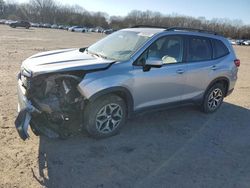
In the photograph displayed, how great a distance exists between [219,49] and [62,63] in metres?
3.88

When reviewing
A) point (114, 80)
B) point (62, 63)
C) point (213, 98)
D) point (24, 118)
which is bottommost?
point (213, 98)

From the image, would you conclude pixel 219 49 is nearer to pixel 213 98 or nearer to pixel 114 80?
pixel 213 98

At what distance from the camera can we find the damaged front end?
4.66 metres

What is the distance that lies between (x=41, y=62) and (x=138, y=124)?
2232 millimetres

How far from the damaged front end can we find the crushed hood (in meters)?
0.09

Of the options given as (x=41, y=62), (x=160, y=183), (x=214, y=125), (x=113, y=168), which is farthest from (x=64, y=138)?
(x=214, y=125)

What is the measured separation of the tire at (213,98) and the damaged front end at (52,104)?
10.8ft

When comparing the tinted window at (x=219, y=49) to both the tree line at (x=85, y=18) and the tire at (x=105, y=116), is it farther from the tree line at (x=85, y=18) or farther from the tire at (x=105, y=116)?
the tree line at (x=85, y=18)

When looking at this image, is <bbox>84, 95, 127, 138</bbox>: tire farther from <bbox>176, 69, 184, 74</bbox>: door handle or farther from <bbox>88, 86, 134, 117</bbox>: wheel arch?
<bbox>176, 69, 184, 74</bbox>: door handle

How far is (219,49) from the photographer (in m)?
7.20

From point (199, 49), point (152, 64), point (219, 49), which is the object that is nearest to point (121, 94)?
point (152, 64)

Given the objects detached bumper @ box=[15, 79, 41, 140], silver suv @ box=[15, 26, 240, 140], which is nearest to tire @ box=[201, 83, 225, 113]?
silver suv @ box=[15, 26, 240, 140]

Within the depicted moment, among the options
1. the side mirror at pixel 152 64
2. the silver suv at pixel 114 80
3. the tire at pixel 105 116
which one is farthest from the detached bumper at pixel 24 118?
the side mirror at pixel 152 64

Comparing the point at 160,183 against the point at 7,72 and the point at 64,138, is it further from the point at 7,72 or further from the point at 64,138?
the point at 7,72
